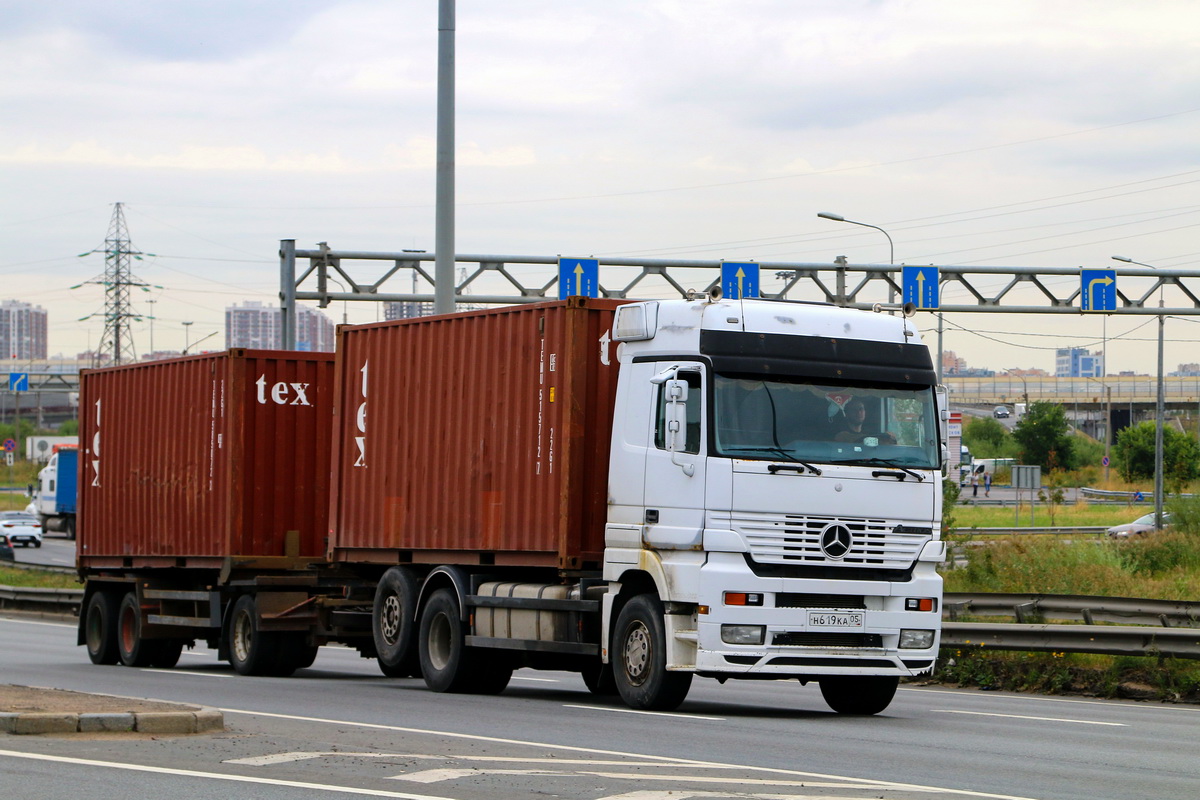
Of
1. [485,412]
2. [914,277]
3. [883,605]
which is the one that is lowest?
[883,605]

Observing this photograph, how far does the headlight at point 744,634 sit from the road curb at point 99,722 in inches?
161

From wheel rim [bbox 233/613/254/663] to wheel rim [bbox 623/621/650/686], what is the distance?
6.74 m

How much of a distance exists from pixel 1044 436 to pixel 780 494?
8318 centimetres

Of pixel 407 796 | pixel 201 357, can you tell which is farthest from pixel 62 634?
pixel 407 796

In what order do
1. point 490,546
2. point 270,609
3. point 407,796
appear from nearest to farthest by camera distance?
point 407,796 < point 490,546 < point 270,609

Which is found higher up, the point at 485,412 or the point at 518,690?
the point at 485,412

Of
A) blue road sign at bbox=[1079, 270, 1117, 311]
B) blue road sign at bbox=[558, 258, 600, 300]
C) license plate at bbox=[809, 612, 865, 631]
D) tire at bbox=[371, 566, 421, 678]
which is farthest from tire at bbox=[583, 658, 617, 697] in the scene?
blue road sign at bbox=[1079, 270, 1117, 311]

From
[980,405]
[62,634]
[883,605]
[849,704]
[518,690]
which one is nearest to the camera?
[883,605]

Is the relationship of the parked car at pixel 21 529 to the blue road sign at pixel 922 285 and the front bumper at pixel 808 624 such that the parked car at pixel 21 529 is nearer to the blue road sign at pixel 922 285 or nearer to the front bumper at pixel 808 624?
the blue road sign at pixel 922 285

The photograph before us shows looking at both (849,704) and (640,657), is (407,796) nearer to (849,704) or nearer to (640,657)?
(640,657)

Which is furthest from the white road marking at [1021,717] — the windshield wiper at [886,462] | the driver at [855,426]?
the driver at [855,426]

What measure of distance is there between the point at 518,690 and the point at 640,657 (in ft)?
12.4

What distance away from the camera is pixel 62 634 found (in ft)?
96.5

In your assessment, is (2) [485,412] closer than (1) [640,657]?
No
